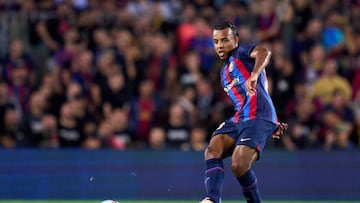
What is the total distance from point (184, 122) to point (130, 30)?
8.56ft

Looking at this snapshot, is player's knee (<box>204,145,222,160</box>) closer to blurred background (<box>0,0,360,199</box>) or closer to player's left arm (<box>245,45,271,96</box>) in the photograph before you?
player's left arm (<box>245,45,271,96</box>)

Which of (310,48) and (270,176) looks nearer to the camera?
(270,176)

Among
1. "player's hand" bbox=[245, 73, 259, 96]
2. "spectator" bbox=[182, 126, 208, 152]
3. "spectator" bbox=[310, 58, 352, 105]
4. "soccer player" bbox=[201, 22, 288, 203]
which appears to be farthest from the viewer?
"spectator" bbox=[310, 58, 352, 105]

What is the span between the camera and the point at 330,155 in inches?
624

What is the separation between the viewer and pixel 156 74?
17.2m

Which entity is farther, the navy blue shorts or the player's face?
the player's face

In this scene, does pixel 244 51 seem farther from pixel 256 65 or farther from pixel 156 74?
pixel 156 74

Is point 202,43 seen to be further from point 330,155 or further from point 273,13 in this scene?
point 330,155

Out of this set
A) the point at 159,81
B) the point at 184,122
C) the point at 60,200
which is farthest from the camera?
the point at 159,81

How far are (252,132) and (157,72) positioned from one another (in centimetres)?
750

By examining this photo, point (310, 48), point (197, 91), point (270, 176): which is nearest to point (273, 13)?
point (310, 48)

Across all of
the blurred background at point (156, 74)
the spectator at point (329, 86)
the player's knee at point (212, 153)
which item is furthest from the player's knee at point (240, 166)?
the spectator at point (329, 86)

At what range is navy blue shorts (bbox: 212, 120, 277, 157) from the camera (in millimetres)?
9773

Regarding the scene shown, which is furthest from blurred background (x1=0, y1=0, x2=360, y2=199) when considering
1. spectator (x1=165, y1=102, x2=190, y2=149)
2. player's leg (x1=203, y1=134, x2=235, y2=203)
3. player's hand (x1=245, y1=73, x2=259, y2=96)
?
player's hand (x1=245, y1=73, x2=259, y2=96)
